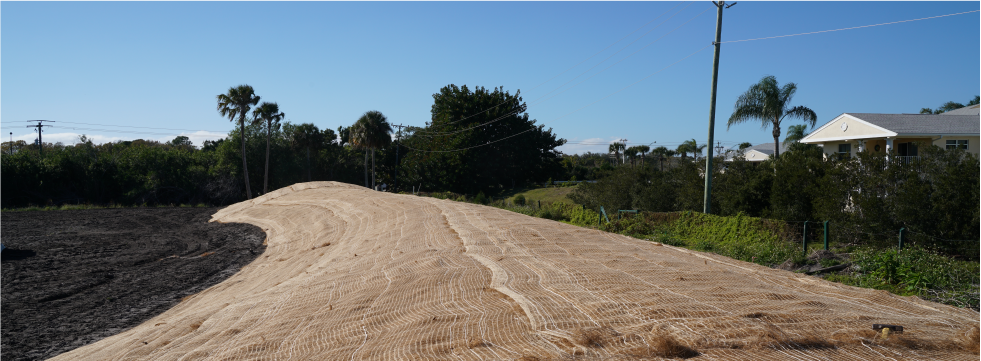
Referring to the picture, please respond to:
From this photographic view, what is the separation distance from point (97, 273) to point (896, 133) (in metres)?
25.1

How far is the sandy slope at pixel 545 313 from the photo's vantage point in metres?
3.46

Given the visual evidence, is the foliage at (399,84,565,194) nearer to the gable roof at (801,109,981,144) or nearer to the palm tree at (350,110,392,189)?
the palm tree at (350,110,392,189)

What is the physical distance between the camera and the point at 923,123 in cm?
2150

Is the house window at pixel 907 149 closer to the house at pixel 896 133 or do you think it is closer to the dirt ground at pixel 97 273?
the house at pixel 896 133

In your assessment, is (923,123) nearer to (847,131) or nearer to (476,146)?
(847,131)

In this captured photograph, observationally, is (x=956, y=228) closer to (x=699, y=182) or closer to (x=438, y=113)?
(x=699, y=182)

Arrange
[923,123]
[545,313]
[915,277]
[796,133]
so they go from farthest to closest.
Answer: [796,133] → [923,123] → [915,277] → [545,313]

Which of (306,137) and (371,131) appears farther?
(306,137)

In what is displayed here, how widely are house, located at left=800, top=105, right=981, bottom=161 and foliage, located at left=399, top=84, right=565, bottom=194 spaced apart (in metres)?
23.9

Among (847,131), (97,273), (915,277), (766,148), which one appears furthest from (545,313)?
(766,148)

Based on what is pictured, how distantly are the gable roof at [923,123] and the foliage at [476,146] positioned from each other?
83.1 feet

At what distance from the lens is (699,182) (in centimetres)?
2028

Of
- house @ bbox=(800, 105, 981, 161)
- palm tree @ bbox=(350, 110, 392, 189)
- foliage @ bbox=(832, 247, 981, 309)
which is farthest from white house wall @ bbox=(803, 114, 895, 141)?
palm tree @ bbox=(350, 110, 392, 189)

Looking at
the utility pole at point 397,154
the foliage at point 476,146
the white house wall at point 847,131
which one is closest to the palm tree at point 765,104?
the white house wall at point 847,131
